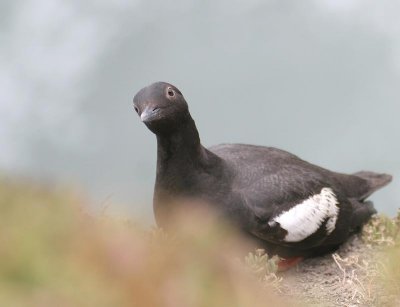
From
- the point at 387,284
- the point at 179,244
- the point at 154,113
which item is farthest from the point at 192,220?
the point at 154,113

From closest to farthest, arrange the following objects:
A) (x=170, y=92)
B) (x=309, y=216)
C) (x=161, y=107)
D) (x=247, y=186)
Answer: (x=161, y=107), (x=170, y=92), (x=247, y=186), (x=309, y=216)

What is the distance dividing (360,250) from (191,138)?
2.46 metres

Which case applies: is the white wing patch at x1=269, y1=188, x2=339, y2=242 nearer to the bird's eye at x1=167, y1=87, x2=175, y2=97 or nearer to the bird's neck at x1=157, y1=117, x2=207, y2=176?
the bird's neck at x1=157, y1=117, x2=207, y2=176

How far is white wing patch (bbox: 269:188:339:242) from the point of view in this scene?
841 centimetres

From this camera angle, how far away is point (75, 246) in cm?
367

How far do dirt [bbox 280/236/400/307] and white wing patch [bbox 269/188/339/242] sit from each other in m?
0.37

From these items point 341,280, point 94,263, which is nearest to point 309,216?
point 341,280

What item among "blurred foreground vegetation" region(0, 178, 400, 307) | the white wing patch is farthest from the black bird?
"blurred foreground vegetation" region(0, 178, 400, 307)

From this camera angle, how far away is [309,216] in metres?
8.63

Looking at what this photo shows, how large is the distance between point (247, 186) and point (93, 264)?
4.93 metres

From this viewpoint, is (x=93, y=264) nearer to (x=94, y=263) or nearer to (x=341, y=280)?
(x=94, y=263)

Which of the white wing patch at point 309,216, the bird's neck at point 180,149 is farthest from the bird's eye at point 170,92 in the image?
the white wing patch at point 309,216

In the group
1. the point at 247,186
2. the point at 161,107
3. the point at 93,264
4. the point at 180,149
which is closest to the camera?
the point at 93,264

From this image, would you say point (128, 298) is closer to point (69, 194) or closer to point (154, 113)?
point (69, 194)
